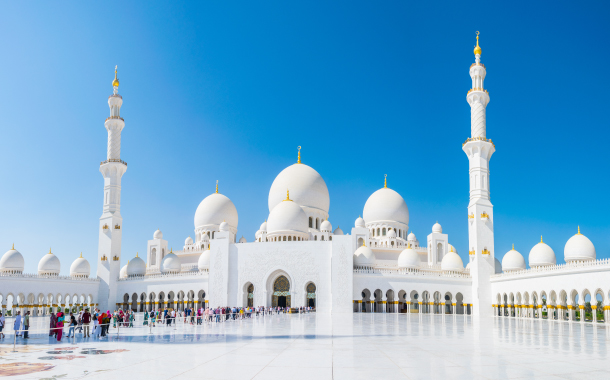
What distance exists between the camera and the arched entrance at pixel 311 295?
31328 millimetres

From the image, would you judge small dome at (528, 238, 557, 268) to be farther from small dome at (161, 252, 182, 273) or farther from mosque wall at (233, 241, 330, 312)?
small dome at (161, 252, 182, 273)

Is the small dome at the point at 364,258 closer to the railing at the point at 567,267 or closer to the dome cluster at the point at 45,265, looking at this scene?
the railing at the point at 567,267

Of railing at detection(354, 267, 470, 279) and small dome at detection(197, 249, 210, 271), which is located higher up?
small dome at detection(197, 249, 210, 271)

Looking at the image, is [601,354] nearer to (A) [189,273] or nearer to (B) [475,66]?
(B) [475,66]

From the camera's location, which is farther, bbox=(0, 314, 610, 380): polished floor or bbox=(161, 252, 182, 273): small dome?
bbox=(161, 252, 182, 273): small dome

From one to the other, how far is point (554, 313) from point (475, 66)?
605 inches

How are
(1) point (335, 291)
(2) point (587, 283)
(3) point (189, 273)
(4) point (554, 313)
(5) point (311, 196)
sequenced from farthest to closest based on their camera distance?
(5) point (311, 196)
(3) point (189, 273)
(1) point (335, 291)
(4) point (554, 313)
(2) point (587, 283)


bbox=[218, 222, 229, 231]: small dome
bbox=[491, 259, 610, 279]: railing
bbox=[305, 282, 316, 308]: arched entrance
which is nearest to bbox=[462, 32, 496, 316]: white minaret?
bbox=[491, 259, 610, 279]: railing

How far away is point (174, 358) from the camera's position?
26.3ft

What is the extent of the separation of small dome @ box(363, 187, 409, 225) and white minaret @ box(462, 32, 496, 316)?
885 centimetres

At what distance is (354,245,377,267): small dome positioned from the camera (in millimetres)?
32125

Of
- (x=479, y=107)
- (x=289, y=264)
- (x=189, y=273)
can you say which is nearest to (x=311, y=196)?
(x=289, y=264)

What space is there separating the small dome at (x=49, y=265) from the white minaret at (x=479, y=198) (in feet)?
89.3

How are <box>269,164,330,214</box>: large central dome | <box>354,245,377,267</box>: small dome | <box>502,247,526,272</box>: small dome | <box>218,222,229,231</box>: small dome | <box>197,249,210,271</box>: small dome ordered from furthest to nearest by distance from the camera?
1. <box>218,222,229,231</box>: small dome
2. <box>269,164,330,214</box>: large central dome
3. <box>197,249,210,271</box>: small dome
4. <box>354,245,377,267</box>: small dome
5. <box>502,247,526,272</box>: small dome
